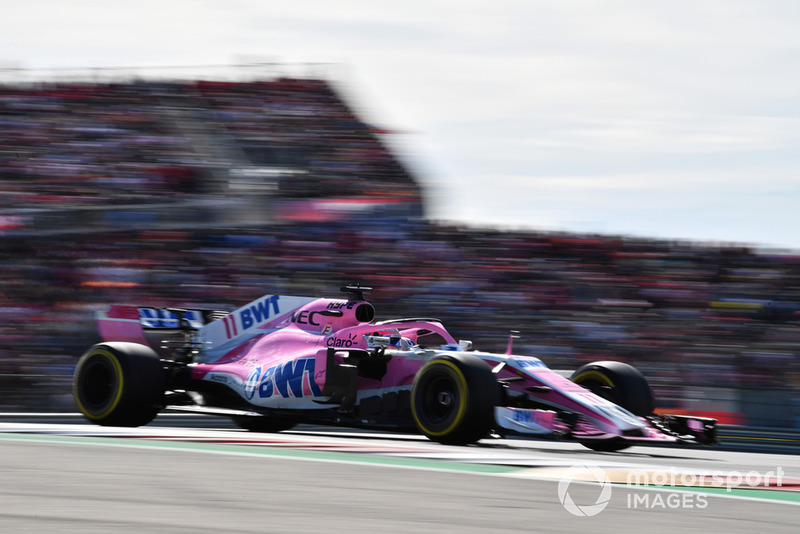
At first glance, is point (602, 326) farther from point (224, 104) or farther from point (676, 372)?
point (224, 104)

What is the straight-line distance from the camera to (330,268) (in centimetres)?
1495

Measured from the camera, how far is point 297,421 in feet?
30.6

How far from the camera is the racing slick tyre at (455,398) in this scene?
7.74 meters

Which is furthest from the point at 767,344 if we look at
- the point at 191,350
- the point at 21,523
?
the point at 21,523

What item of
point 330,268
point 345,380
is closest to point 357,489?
point 345,380

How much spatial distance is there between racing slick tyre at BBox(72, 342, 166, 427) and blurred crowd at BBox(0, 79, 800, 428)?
1827 millimetres

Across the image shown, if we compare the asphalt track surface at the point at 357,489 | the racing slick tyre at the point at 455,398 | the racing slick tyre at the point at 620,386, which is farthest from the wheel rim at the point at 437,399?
the racing slick tyre at the point at 620,386

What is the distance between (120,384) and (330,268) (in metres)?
5.96

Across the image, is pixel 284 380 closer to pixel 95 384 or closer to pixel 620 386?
pixel 95 384

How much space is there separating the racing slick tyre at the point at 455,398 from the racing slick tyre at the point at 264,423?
1884 millimetres

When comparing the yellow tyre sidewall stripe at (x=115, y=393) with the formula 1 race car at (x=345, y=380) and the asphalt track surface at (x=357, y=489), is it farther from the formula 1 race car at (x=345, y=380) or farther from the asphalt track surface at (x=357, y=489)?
the asphalt track surface at (x=357, y=489)

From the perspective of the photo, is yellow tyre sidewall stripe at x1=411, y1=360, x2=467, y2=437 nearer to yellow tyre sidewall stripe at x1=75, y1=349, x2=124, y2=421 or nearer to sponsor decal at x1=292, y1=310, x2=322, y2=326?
sponsor decal at x1=292, y1=310, x2=322, y2=326

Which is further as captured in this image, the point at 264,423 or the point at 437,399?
the point at 264,423

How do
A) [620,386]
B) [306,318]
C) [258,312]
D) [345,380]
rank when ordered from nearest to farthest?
[345,380], [620,386], [306,318], [258,312]
